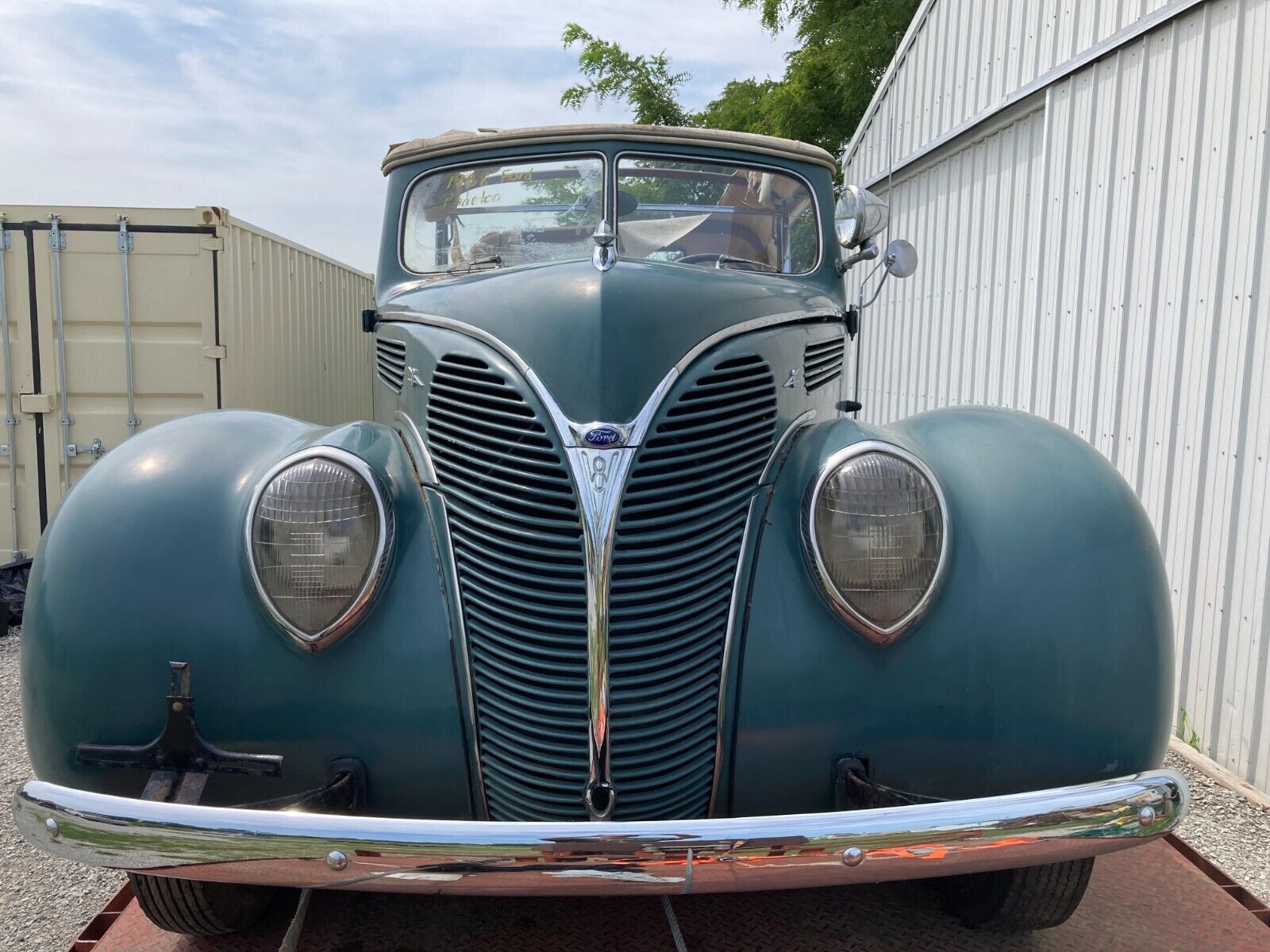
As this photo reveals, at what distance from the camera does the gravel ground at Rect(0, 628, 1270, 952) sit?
2812mm

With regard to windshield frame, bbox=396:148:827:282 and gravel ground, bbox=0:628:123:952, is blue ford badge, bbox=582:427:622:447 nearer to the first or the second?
windshield frame, bbox=396:148:827:282

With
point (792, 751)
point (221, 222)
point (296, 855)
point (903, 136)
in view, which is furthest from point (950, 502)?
point (903, 136)

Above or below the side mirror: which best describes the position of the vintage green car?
below

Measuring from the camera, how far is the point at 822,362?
301 centimetres

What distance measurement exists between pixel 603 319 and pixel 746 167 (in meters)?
1.38

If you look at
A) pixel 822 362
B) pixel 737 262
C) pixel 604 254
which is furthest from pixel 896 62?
pixel 604 254

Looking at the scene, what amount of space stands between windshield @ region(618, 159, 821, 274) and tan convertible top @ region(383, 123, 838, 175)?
72 millimetres

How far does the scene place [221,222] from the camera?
635cm

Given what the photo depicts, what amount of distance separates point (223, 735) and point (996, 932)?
2.09m

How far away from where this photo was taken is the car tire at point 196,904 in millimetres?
2398

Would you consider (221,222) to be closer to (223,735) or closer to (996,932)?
(223,735)

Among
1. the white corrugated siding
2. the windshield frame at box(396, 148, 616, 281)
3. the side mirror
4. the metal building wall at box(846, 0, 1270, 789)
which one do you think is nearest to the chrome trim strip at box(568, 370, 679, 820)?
the windshield frame at box(396, 148, 616, 281)

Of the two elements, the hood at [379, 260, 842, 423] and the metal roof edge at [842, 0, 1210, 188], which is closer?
the hood at [379, 260, 842, 423]

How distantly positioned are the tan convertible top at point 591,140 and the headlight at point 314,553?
1430 mm
